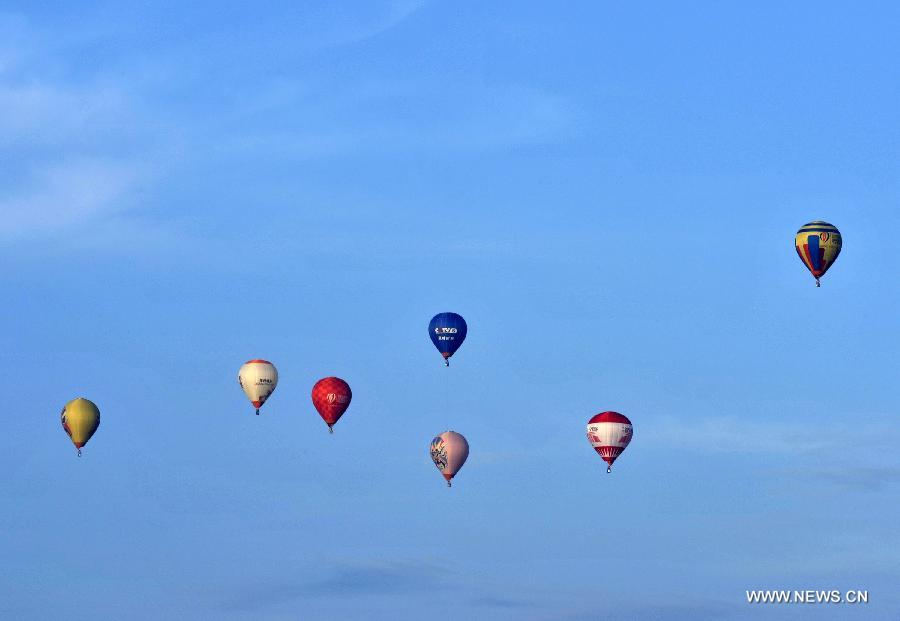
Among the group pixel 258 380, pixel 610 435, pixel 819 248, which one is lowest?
pixel 610 435

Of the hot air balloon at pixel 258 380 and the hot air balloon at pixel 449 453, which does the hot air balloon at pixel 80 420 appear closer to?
the hot air balloon at pixel 258 380

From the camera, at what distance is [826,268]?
17325 centimetres

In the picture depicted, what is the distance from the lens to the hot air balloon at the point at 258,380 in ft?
598

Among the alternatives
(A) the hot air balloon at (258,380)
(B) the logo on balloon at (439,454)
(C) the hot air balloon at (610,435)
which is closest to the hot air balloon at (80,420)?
(A) the hot air balloon at (258,380)

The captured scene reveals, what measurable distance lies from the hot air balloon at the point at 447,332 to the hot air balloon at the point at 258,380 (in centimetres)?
1333

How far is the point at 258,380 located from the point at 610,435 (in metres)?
26.7

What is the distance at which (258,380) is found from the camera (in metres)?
183

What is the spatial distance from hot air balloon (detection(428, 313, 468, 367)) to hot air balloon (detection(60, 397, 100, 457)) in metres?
27.3

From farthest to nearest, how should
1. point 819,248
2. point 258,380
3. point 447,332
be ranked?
point 258,380 → point 447,332 → point 819,248

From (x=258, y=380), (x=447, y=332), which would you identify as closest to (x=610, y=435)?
(x=447, y=332)

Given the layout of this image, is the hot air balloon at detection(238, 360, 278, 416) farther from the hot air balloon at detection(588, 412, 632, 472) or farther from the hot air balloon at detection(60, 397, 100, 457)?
the hot air balloon at detection(588, 412, 632, 472)

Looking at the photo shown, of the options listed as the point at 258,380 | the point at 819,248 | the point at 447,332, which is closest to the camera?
the point at 819,248

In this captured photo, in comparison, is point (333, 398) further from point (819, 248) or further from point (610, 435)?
point (819, 248)

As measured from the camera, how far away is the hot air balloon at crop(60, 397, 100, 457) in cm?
18512
